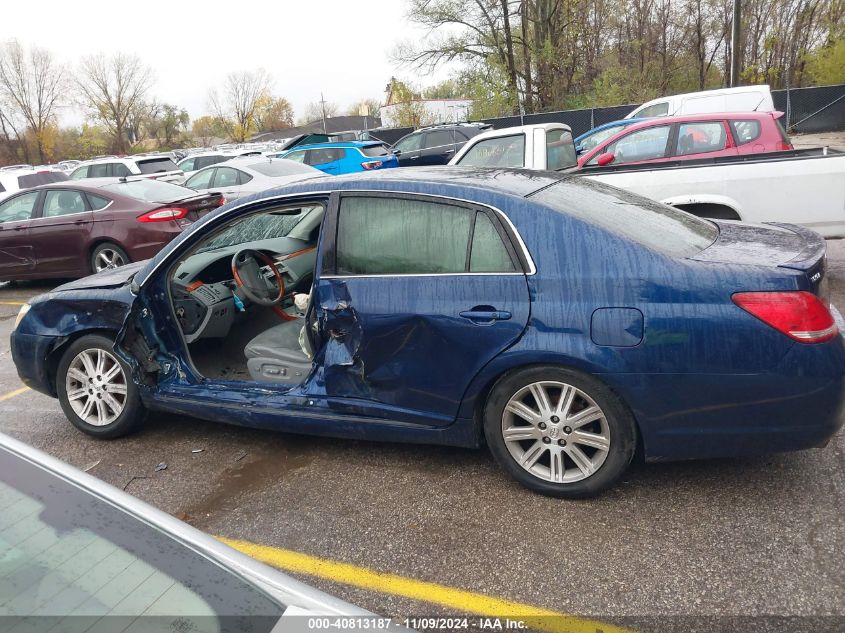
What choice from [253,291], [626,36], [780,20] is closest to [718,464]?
[253,291]

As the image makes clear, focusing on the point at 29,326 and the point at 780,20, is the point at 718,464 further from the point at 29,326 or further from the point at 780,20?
the point at 780,20

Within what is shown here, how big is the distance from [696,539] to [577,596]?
675 mm

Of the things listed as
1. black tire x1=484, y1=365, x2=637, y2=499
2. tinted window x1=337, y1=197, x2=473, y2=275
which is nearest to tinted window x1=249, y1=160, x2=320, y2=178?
tinted window x1=337, y1=197, x2=473, y2=275

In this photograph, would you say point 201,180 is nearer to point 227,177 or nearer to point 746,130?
point 227,177

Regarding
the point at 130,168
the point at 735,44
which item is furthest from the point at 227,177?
the point at 735,44

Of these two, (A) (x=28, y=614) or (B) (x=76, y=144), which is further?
(B) (x=76, y=144)

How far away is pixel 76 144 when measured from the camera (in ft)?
204

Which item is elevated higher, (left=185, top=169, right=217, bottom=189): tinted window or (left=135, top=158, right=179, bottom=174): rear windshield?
(left=135, top=158, right=179, bottom=174): rear windshield

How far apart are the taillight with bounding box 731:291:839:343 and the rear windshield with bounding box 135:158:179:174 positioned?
1702cm

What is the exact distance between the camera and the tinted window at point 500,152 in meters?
9.29

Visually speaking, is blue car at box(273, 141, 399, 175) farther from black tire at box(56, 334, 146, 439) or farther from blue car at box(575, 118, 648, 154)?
black tire at box(56, 334, 146, 439)

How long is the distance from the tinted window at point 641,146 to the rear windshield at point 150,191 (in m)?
5.85

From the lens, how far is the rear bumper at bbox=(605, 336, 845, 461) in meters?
3.01

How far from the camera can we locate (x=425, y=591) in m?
2.91
